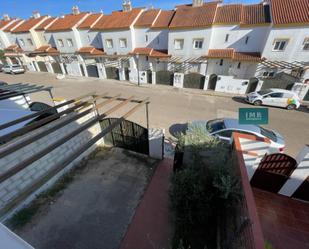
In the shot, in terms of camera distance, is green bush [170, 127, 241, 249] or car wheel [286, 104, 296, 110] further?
car wheel [286, 104, 296, 110]

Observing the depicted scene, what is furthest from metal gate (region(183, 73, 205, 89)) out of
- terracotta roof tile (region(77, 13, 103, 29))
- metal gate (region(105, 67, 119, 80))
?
terracotta roof tile (region(77, 13, 103, 29))

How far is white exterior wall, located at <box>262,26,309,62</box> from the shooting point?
12.1 metres

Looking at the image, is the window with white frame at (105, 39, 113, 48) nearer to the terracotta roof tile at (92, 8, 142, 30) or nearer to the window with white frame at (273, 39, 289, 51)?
the terracotta roof tile at (92, 8, 142, 30)

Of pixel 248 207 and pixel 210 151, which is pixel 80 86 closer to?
pixel 210 151

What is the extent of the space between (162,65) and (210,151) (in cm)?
1482

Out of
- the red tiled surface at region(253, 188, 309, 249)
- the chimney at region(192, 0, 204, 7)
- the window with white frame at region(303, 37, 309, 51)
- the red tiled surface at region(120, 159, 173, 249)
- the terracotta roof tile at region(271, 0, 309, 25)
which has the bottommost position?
the red tiled surface at region(253, 188, 309, 249)

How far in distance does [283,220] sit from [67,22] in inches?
1117

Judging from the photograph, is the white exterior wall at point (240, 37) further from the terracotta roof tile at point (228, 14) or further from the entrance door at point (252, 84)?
the entrance door at point (252, 84)

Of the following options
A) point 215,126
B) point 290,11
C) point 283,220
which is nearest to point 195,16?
point 290,11

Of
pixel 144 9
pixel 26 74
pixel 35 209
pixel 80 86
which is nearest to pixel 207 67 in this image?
pixel 144 9

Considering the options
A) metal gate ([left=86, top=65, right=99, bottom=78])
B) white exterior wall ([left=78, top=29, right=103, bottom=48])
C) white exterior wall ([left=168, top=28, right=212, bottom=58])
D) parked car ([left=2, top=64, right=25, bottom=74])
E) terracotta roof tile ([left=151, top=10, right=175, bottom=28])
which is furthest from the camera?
parked car ([left=2, top=64, right=25, bottom=74])

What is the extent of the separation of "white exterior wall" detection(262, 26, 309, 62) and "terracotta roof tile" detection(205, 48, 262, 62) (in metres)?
0.90

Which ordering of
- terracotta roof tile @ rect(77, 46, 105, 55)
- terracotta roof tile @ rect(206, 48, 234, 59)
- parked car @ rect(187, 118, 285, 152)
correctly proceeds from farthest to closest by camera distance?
terracotta roof tile @ rect(77, 46, 105, 55) → terracotta roof tile @ rect(206, 48, 234, 59) → parked car @ rect(187, 118, 285, 152)

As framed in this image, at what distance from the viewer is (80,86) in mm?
17891
